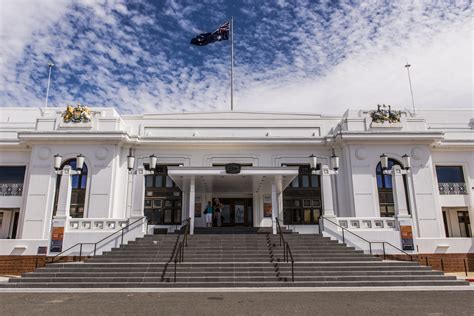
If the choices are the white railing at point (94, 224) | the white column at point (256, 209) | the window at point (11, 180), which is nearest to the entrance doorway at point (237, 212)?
the white column at point (256, 209)

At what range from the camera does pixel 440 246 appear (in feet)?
51.7

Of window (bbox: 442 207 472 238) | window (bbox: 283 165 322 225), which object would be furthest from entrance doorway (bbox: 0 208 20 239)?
window (bbox: 442 207 472 238)

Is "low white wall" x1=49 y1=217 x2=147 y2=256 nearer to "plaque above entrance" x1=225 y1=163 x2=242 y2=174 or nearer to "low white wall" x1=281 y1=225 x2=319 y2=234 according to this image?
"plaque above entrance" x1=225 y1=163 x2=242 y2=174

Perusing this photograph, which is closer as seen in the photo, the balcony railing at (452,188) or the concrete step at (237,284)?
the concrete step at (237,284)

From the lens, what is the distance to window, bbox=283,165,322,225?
19.6 m

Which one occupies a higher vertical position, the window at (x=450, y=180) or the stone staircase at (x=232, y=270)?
the window at (x=450, y=180)

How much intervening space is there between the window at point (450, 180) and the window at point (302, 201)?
22.9 ft

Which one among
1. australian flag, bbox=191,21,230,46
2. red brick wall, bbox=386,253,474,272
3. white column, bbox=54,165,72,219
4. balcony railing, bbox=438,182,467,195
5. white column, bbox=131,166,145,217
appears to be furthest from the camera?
australian flag, bbox=191,21,230,46

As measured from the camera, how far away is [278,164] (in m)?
19.9

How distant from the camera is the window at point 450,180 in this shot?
1964cm

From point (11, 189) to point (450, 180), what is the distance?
24946 mm

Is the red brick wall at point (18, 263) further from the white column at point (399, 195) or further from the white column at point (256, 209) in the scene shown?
the white column at point (399, 195)

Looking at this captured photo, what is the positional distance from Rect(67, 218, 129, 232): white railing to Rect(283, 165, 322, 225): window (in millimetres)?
8991

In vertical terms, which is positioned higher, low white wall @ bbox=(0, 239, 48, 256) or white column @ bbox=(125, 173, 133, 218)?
white column @ bbox=(125, 173, 133, 218)
